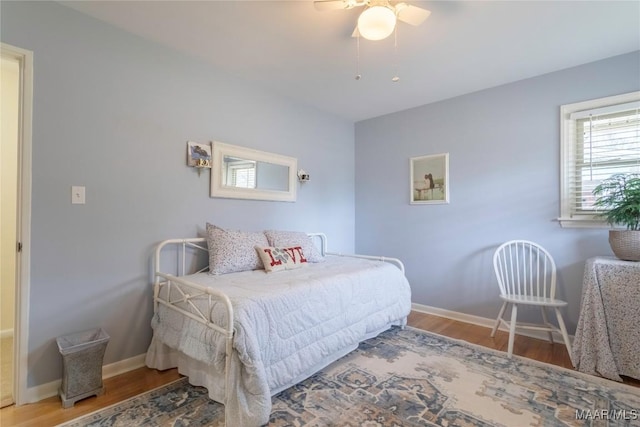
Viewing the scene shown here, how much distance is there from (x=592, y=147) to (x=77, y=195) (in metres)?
3.96

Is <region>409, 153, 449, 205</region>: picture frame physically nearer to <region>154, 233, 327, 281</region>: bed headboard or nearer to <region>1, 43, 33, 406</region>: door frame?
<region>154, 233, 327, 281</region>: bed headboard

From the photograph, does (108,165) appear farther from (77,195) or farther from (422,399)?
(422,399)

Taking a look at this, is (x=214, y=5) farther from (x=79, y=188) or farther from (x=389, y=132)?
(x=389, y=132)

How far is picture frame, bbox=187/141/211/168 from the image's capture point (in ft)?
7.91

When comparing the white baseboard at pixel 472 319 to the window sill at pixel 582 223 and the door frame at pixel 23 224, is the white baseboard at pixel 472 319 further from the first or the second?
the door frame at pixel 23 224

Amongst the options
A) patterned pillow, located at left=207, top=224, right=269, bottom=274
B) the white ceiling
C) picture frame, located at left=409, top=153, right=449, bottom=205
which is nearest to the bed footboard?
patterned pillow, located at left=207, top=224, right=269, bottom=274

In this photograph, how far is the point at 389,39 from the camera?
2186 millimetres

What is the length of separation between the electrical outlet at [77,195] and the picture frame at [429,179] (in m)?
3.10

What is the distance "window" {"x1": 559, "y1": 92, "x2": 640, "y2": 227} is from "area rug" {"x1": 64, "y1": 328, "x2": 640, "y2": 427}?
4.49ft

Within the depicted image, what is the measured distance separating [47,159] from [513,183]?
12.1 ft

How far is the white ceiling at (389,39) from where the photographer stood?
6.14 feet

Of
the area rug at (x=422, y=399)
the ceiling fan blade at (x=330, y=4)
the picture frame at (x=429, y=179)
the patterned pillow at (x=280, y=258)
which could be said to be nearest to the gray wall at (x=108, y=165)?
the patterned pillow at (x=280, y=258)

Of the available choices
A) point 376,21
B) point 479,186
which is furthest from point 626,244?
point 376,21

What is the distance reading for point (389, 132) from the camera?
3.77 meters
